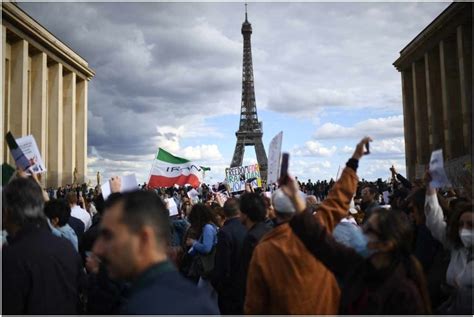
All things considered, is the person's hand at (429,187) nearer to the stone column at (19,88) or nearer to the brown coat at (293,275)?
the brown coat at (293,275)

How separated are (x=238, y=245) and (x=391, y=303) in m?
3.01

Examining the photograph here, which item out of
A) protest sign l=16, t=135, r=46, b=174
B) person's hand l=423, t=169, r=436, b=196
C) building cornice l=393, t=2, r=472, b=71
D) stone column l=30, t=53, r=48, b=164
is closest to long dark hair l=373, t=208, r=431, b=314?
person's hand l=423, t=169, r=436, b=196

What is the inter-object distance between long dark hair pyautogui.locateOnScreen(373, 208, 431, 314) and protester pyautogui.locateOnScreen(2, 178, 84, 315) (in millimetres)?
2342

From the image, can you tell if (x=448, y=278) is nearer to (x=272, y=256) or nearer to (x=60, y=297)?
(x=272, y=256)

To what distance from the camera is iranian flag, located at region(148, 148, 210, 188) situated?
495 inches

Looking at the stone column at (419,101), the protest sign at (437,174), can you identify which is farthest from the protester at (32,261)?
the stone column at (419,101)

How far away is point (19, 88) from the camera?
1423 inches

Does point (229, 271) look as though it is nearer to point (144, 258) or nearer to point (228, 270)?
point (228, 270)

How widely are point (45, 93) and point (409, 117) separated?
113 ft

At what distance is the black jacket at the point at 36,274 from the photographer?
3.52m

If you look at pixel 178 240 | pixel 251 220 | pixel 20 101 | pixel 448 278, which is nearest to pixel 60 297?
pixel 251 220

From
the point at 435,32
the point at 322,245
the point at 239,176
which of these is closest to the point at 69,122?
the point at 435,32

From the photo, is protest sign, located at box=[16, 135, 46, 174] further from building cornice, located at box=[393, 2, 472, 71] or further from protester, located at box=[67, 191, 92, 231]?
building cornice, located at box=[393, 2, 472, 71]

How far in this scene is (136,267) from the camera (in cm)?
239
